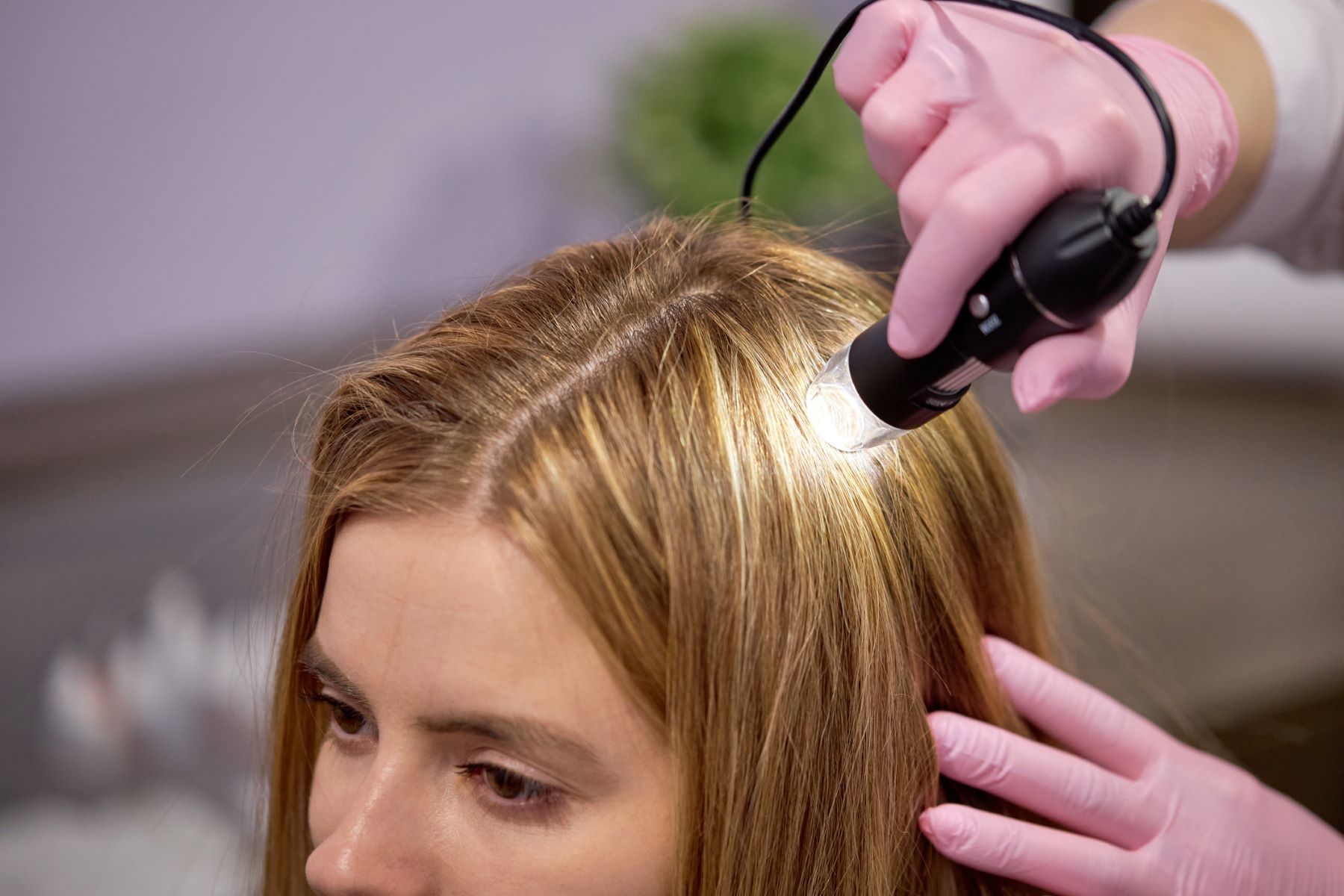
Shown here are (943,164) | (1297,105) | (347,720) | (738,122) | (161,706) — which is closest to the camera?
(943,164)

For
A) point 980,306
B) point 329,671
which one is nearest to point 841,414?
point 980,306

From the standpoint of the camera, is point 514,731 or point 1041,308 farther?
point 514,731

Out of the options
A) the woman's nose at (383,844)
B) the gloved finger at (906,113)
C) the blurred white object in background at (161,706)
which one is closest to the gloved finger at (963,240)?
the gloved finger at (906,113)

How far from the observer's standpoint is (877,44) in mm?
591

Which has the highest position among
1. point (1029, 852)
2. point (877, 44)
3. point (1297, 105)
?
point (1297, 105)

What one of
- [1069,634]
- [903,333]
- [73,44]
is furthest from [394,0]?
[903,333]

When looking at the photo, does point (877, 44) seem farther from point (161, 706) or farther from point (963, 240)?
point (161, 706)

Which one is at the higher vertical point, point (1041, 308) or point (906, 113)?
point (906, 113)

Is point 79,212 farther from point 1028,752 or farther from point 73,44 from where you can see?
point 1028,752

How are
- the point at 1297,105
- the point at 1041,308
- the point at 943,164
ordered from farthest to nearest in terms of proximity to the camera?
the point at 1297,105 → the point at 943,164 → the point at 1041,308

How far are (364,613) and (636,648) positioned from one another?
16 centimetres

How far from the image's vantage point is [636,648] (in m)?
0.54

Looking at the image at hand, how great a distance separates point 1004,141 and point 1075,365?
14cm

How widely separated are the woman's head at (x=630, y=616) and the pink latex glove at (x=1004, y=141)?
0.13 meters
